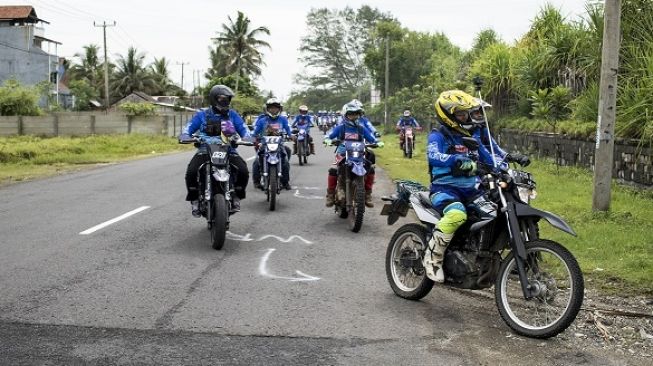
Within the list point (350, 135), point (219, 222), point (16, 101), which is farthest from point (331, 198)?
point (16, 101)

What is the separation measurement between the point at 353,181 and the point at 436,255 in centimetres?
442

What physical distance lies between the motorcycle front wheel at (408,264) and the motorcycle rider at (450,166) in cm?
29

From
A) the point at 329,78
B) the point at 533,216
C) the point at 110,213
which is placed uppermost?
the point at 329,78

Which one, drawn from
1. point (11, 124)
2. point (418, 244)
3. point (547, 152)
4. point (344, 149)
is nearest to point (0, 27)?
point (11, 124)

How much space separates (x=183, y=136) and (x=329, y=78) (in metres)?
93.9

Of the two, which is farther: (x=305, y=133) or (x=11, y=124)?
(x=11, y=124)

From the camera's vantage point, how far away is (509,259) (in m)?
5.32

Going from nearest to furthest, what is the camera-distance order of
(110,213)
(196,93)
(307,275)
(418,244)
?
(418,244) → (307,275) → (110,213) → (196,93)

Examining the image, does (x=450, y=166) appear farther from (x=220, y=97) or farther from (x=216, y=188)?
(x=220, y=97)

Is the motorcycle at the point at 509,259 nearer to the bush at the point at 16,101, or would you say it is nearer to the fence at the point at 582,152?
the fence at the point at 582,152

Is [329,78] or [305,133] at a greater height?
[329,78]

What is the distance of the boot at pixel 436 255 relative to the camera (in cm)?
579

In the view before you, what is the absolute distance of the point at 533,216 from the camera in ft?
17.3

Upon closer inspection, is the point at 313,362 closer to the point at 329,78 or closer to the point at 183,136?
the point at 183,136
